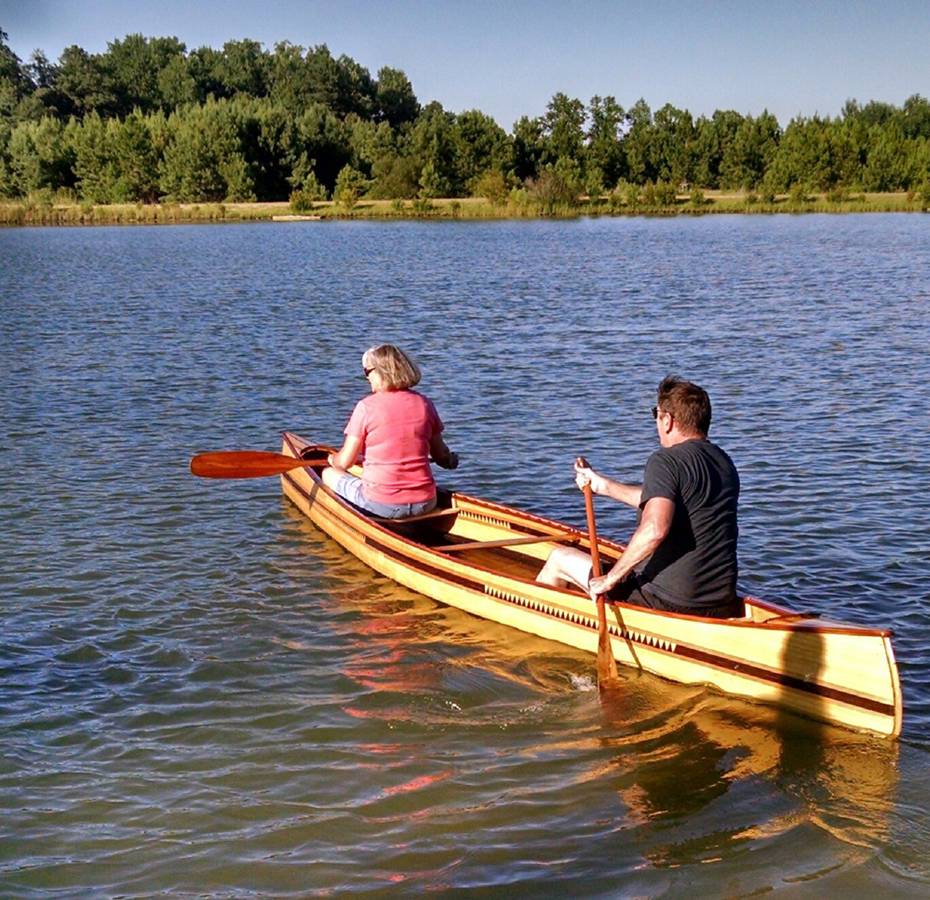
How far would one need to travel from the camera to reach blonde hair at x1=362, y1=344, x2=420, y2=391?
361 inches

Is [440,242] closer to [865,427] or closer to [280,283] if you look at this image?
[280,283]

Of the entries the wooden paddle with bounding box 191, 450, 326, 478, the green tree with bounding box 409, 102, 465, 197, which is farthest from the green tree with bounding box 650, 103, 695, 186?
the wooden paddle with bounding box 191, 450, 326, 478

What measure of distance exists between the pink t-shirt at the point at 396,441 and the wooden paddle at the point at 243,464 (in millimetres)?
1284

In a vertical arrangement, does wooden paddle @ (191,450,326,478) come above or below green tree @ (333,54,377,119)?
below

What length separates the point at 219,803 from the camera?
604cm

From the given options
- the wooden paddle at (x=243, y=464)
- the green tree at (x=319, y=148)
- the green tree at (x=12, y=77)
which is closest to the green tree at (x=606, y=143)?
the green tree at (x=319, y=148)

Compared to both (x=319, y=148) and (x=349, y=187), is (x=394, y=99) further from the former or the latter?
(x=349, y=187)

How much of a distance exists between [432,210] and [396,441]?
70.7 meters

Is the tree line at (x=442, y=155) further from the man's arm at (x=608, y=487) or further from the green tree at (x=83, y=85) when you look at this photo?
the man's arm at (x=608, y=487)

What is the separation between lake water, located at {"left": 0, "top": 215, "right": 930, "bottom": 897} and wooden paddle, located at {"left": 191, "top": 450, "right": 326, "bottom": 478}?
53 centimetres

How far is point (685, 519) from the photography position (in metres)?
6.80

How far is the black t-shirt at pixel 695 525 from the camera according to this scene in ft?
21.9

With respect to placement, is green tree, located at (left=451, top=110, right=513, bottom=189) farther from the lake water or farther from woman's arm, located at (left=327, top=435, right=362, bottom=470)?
woman's arm, located at (left=327, top=435, right=362, bottom=470)

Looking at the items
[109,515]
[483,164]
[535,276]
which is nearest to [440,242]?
[535,276]
